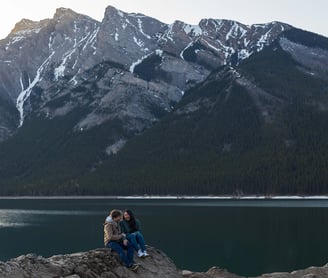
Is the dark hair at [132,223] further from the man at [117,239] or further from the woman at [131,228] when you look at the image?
the man at [117,239]

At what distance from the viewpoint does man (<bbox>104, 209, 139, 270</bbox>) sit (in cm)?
2578

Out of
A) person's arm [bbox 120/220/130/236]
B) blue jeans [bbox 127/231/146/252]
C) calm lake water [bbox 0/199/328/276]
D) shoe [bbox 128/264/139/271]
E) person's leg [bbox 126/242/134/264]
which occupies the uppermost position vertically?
person's arm [bbox 120/220/130/236]

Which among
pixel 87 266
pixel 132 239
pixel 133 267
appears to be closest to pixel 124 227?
pixel 132 239

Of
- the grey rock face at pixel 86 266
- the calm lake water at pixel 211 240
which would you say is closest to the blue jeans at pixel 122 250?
the grey rock face at pixel 86 266

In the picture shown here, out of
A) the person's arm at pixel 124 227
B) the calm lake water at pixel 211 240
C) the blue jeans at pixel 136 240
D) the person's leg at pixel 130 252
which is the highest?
the person's arm at pixel 124 227

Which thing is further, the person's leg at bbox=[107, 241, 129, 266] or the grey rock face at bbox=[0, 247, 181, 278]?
the person's leg at bbox=[107, 241, 129, 266]

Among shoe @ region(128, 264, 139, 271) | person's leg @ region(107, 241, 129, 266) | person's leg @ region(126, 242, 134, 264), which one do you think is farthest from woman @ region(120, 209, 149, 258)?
shoe @ region(128, 264, 139, 271)

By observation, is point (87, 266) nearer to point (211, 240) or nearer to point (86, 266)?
point (86, 266)

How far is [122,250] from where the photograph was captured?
26.2 m

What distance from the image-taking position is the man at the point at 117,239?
25781 mm

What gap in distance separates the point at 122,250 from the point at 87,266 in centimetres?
187

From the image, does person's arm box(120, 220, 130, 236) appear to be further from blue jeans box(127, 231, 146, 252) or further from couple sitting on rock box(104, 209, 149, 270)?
blue jeans box(127, 231, 146, 252)

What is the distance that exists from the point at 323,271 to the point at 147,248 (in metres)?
12.6

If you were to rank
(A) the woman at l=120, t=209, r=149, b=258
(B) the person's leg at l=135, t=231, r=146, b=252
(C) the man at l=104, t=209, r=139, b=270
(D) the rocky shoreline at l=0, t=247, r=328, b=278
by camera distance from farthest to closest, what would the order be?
1. (B) the person's leg at l=135, t=231, r=146, b=252
2. (A) the woman at l=120, t=209, r=149, b=258
3. (C) the man at l=104, t=209, r=139, b=270
4. (D) the rocky shoreline at l=0, t=247, r=328, b=278
